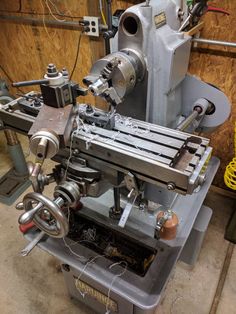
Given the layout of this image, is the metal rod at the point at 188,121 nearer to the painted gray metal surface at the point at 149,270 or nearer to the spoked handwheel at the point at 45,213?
the painted gray metal surface at the point at 149,270

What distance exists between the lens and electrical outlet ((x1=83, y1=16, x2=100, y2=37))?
1717 millimetres

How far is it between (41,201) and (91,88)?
1.05 ft

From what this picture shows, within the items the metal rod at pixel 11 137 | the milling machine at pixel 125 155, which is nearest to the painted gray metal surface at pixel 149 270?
the milling machine at pixel 125 155

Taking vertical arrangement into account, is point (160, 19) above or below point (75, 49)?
above

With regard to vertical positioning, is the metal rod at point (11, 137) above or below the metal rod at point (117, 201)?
below

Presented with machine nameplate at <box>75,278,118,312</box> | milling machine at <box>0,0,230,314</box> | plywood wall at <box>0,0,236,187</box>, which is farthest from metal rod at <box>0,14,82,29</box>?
machine nameplate at <box>75,278,118,312</box>

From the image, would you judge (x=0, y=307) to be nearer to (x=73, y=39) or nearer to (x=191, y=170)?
(x=191, y=170)

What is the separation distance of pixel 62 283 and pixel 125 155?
112cm

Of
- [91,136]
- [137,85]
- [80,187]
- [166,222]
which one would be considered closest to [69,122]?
[91,136]

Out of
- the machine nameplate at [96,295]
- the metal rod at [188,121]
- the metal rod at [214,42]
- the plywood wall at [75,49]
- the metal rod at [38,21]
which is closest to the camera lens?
the metal rod at [188,121]

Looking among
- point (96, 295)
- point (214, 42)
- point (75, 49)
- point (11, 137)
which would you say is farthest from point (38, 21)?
point (96, 295)

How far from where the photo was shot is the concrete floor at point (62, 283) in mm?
1384

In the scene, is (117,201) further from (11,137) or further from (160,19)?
(11,137)

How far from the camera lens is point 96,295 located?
43.6 inches
